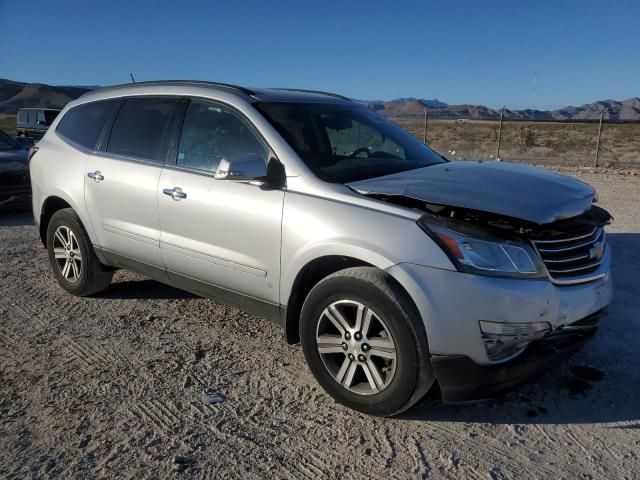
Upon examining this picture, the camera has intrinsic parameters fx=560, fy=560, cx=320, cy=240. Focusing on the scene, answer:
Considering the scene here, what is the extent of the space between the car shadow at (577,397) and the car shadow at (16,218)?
749 cm

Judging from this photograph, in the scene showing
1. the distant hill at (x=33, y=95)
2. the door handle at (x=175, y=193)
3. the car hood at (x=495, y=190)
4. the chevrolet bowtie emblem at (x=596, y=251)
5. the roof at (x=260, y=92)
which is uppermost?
the distant hill at (x=33, y=95)

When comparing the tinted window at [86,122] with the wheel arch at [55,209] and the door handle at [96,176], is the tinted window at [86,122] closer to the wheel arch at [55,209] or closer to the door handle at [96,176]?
the door handle at [96,176]

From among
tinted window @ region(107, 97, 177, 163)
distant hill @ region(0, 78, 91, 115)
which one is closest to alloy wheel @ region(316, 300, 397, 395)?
tinted window @ region(107, 97, 177, 163)

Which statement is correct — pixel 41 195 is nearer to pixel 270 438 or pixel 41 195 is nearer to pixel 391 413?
pixel 270 438

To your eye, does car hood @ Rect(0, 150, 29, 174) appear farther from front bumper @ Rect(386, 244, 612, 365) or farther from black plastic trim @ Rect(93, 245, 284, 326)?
front bumper @ Rect(386, 244, 612, 365)

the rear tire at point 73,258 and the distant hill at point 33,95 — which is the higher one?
the distant hill at point 33,95

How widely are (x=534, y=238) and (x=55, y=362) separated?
3.15m

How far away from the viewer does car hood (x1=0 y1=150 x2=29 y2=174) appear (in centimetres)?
880

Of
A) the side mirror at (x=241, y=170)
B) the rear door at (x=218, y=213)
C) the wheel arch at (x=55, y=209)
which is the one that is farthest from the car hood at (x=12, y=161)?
the side mirror at (x=241, y=170)

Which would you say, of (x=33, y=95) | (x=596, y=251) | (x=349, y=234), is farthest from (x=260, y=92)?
(x=33, y=95)

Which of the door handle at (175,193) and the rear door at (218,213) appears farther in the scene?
the door handle at (175,193)

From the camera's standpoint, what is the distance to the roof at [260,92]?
4.03 m

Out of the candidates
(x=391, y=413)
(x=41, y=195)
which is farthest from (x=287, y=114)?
(x=41, y=195)

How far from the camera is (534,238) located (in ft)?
9.66
